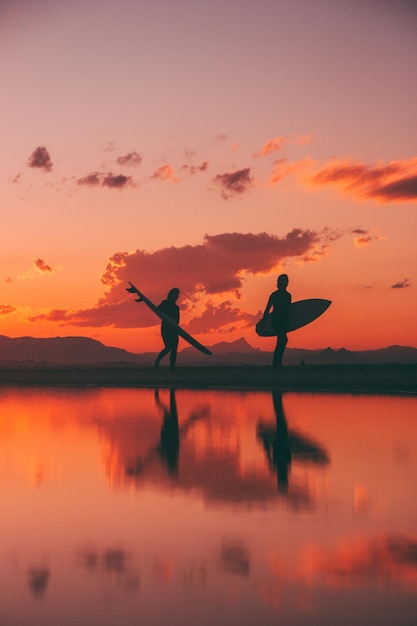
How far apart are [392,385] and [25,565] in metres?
17.4

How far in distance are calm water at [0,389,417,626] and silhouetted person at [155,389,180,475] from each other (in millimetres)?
29

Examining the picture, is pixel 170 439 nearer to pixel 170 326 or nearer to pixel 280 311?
pixel 280 311

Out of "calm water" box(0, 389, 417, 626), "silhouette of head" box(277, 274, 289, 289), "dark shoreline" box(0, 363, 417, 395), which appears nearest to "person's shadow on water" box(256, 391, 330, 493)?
"calm water" box(0, 389, 417, 626)

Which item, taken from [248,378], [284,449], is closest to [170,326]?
[248,378]

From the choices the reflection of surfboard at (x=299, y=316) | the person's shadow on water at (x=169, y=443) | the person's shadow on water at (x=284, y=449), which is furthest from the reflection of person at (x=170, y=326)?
the person's shadow on water at (x=284, y=449)

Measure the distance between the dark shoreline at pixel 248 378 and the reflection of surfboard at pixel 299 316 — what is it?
1.32 m

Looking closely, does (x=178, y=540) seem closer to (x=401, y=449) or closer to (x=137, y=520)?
(x=137, y=520)

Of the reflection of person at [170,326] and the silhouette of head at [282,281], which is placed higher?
the silhouette of head at [282,281]

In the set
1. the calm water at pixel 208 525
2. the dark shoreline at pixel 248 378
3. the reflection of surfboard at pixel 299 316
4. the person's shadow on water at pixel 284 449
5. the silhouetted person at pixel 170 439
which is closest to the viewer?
the calm water at pixel 208 525

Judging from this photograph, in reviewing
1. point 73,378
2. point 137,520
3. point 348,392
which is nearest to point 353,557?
point 137,520

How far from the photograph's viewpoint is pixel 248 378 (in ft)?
77.8

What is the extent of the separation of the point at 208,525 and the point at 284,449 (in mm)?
4260

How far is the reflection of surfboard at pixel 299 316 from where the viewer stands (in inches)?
979

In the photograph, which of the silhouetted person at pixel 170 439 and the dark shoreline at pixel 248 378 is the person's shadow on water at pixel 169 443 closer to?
the silhouetted person at pixel 170 439
